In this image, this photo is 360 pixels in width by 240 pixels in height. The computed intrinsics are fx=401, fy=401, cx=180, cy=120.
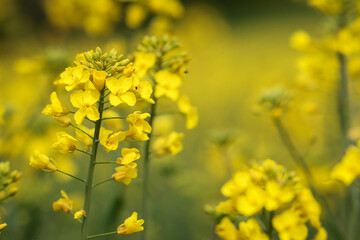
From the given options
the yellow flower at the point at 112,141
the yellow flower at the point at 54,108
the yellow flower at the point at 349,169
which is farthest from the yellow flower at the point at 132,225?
the yellow flower at the point at 349,169

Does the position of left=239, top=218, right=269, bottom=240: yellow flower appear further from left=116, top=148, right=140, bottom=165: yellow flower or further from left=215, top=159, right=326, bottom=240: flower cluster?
left=116, top=148, right=140, bottom=165: yellow flower

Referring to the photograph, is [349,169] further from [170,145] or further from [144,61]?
[144,61]

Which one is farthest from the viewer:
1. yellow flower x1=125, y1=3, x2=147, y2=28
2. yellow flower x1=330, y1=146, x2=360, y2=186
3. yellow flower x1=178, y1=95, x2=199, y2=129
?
yellow flower x1=125, y1=3, x2=147, y2=28

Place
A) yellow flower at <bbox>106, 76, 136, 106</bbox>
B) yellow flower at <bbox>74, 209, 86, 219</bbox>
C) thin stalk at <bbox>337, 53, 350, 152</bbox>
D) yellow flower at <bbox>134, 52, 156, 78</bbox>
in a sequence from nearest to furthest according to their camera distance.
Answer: yellow flower at <bbox>74, 209, 86, 219</bbox> → yellow flower at <bbox>106, 76, 136, 106</bbox> → yellow flower at <bbox>134, 52, 156, 78</bbox> → thin stalk at <bbox>337, 53, 350, 152</bbox>

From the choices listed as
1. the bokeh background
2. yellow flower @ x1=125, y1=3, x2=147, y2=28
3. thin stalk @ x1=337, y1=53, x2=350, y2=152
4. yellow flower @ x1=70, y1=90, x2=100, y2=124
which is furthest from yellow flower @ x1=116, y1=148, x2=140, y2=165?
yellow flower @ x1=125, y1=3, x2=147, y2=28

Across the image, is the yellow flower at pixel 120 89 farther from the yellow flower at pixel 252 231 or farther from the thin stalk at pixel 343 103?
the thin stalk at pixel 343 103

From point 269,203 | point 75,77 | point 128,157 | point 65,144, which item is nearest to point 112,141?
point 128,157
